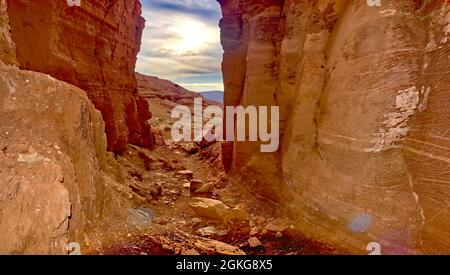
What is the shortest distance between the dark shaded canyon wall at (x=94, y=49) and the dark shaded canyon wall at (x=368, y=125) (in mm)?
6461

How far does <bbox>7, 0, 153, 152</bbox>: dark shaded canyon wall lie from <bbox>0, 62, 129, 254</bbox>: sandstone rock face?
3.50m

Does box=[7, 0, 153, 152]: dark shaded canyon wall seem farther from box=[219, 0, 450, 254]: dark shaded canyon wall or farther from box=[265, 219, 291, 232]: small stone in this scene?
box=[265, 219, 291, 232]: small stone

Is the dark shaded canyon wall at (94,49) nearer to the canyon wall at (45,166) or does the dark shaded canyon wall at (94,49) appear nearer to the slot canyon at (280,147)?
the slot canyon at (280,147)

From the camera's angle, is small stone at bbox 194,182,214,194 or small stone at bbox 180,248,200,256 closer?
small stone at bbox 180,248,200,256

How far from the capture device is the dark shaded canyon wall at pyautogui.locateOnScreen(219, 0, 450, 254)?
171 inches

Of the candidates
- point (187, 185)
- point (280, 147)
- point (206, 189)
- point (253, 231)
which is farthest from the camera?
point (187, 185)

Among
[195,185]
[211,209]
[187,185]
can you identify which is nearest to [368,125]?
[211,209]

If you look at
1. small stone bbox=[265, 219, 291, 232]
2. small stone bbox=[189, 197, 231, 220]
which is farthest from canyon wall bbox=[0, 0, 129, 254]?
small stone bbox=[265, 219, 291, 232]

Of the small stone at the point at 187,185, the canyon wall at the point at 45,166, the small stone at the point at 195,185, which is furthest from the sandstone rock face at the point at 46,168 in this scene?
the small stone at the point at 187,185

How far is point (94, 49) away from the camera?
32.9 feet

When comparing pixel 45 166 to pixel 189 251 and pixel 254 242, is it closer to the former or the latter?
pixel 189 251

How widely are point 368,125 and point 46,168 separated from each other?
505 centimetres

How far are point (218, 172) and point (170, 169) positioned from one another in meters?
2.33

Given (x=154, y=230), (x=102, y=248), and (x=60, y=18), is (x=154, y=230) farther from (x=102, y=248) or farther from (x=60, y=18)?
(x=60, y=18)
